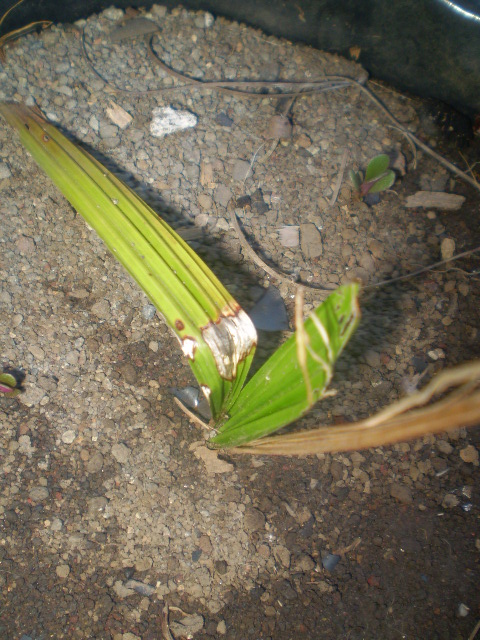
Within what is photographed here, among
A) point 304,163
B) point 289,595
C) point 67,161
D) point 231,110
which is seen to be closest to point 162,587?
point 289,595

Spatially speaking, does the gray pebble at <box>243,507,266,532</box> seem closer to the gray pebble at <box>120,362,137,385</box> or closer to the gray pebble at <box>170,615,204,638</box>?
the gray pebble at <box>170,615,204,638</box>

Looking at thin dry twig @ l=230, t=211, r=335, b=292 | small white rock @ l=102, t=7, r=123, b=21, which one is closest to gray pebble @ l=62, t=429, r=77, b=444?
thin dry twig @ l=230, t=211, r=335, b=292

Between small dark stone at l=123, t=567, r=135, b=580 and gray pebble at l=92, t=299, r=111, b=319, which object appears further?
gray pebble at l=92, t=299, r=111, b=319

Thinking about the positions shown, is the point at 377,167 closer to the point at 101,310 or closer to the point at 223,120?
→ the point at 223,120

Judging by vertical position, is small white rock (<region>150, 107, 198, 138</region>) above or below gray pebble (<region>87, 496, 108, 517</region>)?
above

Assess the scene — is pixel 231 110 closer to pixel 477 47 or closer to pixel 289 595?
pixel 477 47

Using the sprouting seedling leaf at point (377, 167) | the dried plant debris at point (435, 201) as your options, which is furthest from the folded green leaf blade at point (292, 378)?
the dried plant debris at point (435, 201)
